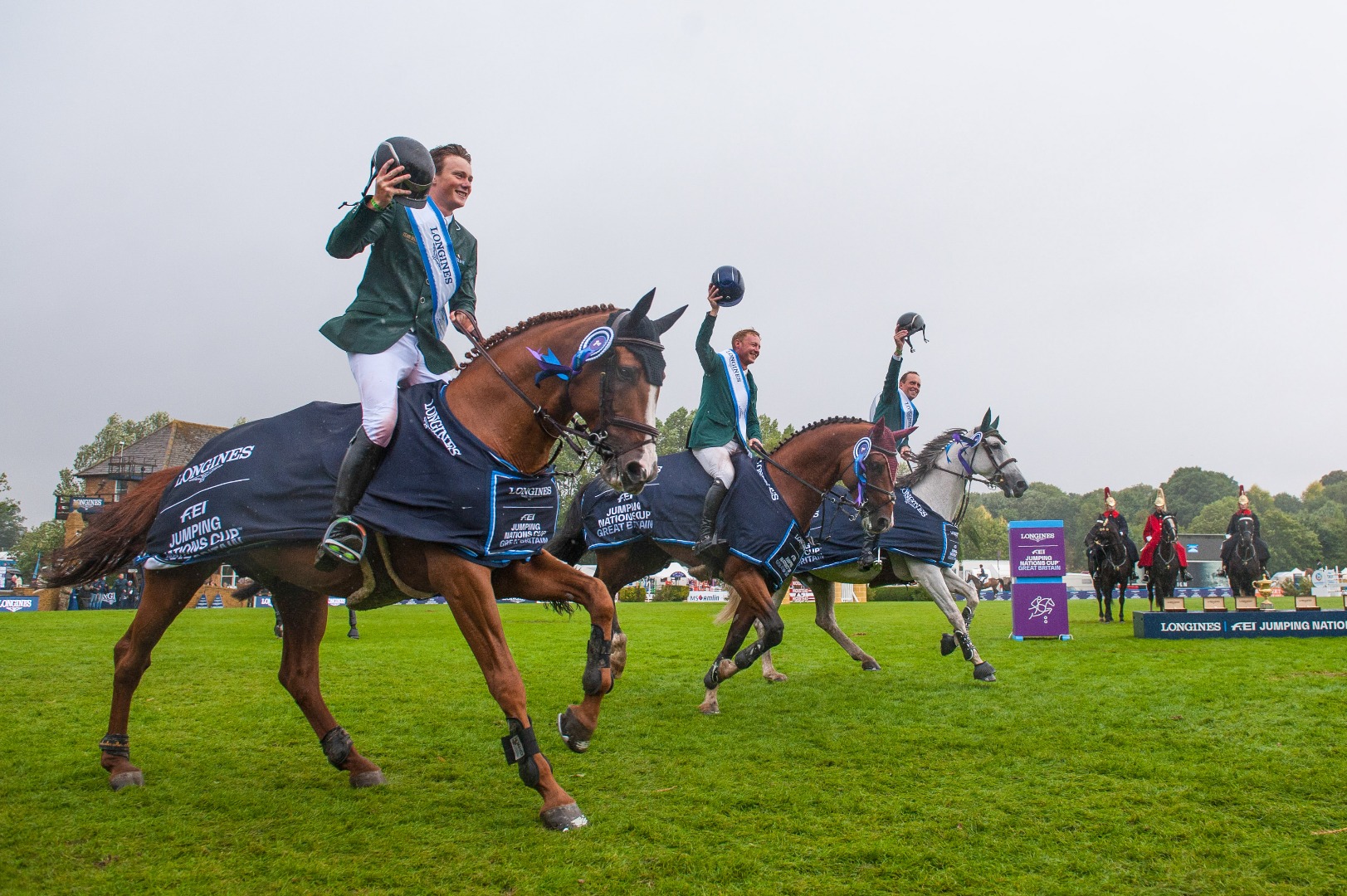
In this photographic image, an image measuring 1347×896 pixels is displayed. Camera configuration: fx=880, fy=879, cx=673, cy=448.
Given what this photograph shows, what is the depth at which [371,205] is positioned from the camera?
193 inches

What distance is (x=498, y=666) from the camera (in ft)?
15.5

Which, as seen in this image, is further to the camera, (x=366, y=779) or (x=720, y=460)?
(x=720, y=460)

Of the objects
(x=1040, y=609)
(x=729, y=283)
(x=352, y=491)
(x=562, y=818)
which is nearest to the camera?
(x=562, y=818)

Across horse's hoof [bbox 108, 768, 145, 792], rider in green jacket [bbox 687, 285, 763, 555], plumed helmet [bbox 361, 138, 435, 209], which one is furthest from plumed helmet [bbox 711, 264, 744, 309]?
horse's hoof [bbox 108, 768, 145, 792]

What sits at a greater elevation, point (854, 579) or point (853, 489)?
point (853, 489)

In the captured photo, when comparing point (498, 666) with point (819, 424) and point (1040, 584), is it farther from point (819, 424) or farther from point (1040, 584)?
point (1040, 584)

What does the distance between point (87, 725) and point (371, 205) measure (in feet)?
17.7

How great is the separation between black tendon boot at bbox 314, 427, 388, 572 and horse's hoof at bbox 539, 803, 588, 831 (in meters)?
1.70

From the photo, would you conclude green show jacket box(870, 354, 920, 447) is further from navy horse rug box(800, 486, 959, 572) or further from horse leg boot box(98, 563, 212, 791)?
horse leg boot box(98, 563, 212, 791)

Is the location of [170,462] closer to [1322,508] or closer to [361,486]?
[361,486]

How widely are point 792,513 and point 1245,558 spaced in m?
17.1

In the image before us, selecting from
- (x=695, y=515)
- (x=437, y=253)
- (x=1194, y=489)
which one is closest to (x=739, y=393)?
(x=695, y=515)

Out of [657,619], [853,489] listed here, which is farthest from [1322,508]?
[853,489]

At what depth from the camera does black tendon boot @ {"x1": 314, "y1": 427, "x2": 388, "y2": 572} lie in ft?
15.7
